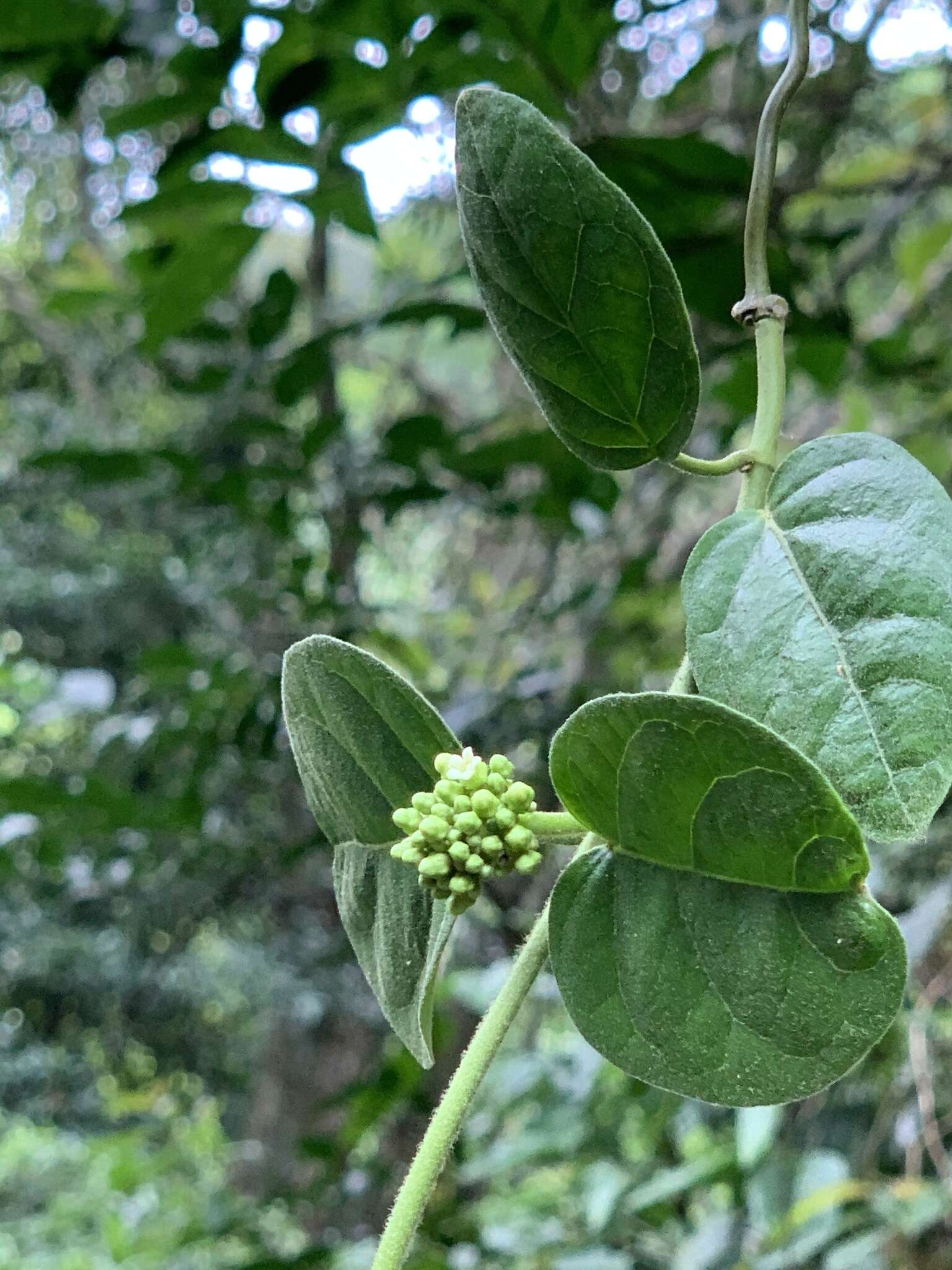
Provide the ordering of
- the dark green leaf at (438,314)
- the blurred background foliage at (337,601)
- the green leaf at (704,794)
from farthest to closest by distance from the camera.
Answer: the dark green leaf at (438,314) < the blurred background foliage at (337,601) < the green leaf at (704,794)

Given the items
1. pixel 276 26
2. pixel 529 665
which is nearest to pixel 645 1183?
pixel 529 665

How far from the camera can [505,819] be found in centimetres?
19

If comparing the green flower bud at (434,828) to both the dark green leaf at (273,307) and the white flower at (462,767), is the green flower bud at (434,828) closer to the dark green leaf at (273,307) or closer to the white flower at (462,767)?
the white flower at (462,767)

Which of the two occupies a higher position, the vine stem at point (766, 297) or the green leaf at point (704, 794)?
the vine stem at point (766, 297)

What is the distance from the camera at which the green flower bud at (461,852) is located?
195 mm

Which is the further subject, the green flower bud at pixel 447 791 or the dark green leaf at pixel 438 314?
the dark green leaf at pixel 438 314

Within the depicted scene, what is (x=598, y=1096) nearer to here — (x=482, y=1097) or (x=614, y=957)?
(x=482, y=1097)

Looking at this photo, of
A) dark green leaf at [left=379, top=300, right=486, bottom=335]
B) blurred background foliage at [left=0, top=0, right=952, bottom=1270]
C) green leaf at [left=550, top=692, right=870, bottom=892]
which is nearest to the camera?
green leaf at [left=550, top=692, right=870, bottom=892]

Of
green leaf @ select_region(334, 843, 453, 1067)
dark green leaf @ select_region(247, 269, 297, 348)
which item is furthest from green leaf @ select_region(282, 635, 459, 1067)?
dark green leaf @ select_region(247, 269, 297, 348)

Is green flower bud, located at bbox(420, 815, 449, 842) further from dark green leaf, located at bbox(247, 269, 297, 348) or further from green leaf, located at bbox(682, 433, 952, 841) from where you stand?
dark green leaf, located at bbox(247, 269, 297, 348)

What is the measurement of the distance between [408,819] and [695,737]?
0.21ft

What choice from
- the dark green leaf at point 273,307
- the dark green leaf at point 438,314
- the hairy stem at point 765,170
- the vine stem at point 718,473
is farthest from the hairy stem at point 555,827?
the dark green leaf at point 273,307

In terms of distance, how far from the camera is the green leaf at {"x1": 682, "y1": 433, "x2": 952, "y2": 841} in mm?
181

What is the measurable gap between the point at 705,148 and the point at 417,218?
93 cm
